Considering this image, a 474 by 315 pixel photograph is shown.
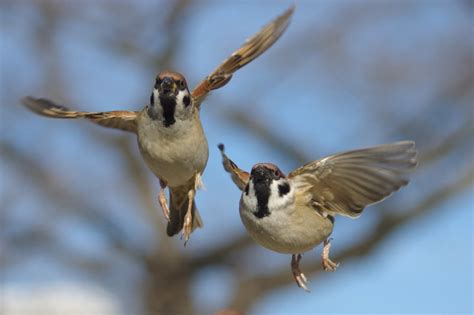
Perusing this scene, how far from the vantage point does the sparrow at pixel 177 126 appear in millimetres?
2094

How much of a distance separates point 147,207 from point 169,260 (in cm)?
64

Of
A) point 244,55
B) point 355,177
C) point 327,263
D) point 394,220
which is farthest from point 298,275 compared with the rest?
point 394,220

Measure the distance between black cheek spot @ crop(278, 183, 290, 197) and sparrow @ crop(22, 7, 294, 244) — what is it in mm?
200

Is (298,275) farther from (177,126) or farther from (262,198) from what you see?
(177,126)

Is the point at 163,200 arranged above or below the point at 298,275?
above

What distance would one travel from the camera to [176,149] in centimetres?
217

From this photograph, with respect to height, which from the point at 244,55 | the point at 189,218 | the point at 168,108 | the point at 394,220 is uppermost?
the point at 394,220

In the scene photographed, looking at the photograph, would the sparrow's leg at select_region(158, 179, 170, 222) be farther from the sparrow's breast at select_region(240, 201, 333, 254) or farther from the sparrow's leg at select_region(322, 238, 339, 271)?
the sparrow's leg at select_region(322, 238, 339, 271)

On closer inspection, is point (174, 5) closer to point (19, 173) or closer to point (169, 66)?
point (169, 66)

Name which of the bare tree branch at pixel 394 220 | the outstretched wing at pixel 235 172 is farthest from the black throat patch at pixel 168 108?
the bare tree branch at pixel 394 220

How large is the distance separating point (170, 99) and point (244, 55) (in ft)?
1.16

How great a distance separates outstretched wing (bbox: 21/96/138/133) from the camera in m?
2.29

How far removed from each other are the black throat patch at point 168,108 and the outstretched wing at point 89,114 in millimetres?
201

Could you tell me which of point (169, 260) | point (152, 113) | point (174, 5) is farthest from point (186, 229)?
point (169, 260)
